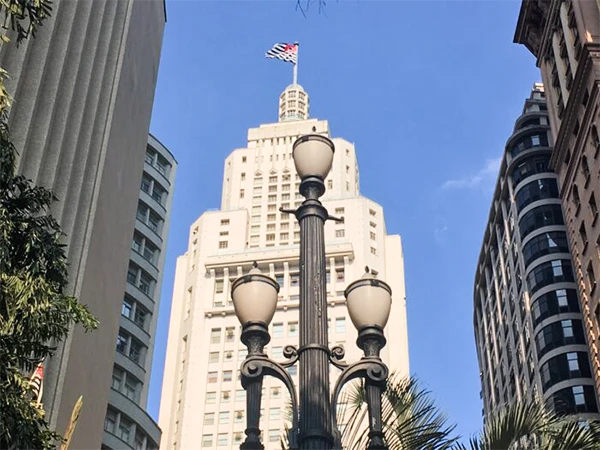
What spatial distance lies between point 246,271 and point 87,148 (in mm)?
73879

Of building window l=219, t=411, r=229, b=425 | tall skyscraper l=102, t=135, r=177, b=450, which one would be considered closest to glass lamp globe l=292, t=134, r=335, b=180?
tall skyscraper l=102, t=135, r=177, b=450

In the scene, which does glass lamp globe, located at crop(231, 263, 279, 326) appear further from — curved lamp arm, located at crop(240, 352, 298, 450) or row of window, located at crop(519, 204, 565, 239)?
row of window, located at crop(519, 204, 565, 239)

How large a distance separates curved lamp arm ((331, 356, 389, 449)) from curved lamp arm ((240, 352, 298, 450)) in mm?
500

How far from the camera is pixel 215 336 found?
3922 inches

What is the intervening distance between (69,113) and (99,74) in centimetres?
409

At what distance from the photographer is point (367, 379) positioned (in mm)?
11242

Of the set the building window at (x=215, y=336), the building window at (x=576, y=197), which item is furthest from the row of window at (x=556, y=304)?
the building window at (x=215, y=336)

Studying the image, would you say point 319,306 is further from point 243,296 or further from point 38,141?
point 38,141

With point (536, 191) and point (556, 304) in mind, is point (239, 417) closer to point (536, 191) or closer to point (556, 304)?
point (556, 304)

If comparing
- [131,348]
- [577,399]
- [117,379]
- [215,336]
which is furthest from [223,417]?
[117,379]

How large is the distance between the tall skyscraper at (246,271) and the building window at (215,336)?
0.35ft

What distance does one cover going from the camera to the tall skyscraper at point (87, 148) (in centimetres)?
2652

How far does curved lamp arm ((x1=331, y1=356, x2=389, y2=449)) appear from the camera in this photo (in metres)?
10.7

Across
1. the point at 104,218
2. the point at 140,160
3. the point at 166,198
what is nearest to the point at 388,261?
the point at 166,198
